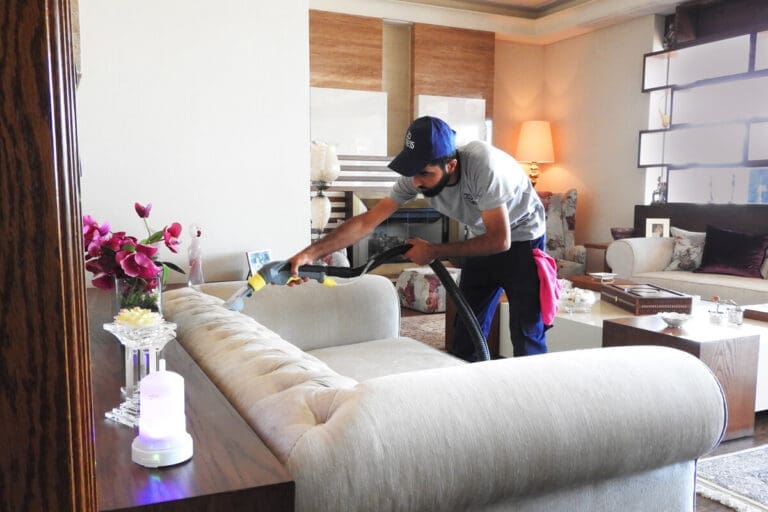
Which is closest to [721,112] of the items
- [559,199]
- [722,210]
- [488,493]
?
[722,210]

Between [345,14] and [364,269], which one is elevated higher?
[345,14]

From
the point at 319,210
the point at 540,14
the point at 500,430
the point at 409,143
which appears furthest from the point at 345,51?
the point at 500,430

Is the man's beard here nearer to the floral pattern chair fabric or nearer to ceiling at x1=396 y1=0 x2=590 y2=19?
the floral pattern chair fabric

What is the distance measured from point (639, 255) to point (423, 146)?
330 cm

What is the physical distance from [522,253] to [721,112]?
158 inches

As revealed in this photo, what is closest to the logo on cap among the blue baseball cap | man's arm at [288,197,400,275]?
the blue baseball cap

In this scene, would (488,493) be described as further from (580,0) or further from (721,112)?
(580,0)

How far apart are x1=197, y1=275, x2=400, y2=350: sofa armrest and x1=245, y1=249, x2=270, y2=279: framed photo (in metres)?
0.21

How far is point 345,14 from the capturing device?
250 inches

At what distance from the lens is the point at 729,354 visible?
2.57 m

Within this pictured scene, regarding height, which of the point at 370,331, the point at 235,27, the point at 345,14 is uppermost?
the point at 345,14

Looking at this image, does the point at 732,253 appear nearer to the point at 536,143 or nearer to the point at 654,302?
the point at 654,302

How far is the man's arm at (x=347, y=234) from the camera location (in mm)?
2266

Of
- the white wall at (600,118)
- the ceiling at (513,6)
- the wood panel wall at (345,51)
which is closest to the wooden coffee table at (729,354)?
the white wall at (600,118)
